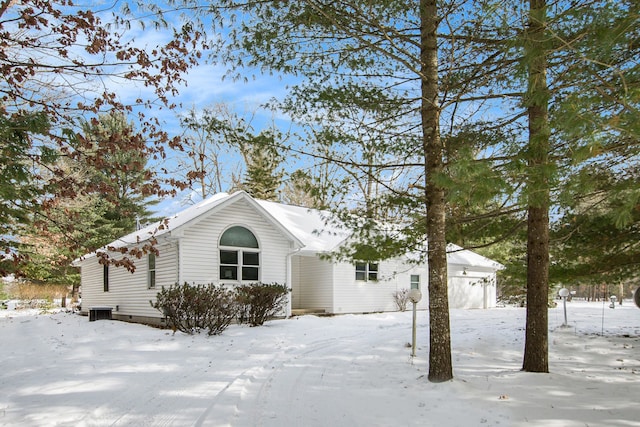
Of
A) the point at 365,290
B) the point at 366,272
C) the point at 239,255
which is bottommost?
the point at 365,290

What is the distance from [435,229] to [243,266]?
9.56 meters

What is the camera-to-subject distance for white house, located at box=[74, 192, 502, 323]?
13727mm

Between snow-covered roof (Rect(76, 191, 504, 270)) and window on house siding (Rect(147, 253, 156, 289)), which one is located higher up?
snow-covered roof (Rect(76, 191, 504, 270))

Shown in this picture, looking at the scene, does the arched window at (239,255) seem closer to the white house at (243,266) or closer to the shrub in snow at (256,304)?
the white house at (243,266)

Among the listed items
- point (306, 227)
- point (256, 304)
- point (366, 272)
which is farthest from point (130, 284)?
point (366, 272)

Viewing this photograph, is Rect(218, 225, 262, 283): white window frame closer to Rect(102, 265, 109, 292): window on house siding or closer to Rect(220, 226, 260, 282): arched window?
Rect(220, 226, 260, 282): arched window

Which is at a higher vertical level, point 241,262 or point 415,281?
point 241,262

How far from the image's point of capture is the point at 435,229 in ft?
20.4

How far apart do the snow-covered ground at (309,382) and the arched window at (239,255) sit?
3754mm

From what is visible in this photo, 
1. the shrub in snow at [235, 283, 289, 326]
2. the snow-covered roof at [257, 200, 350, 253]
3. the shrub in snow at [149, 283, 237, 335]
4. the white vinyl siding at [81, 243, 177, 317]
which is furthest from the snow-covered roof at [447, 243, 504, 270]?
the shrub in snow at [149, 283, 237, 335]

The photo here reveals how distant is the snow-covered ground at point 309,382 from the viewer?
488cm

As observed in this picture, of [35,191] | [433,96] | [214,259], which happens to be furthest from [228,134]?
[214,259]

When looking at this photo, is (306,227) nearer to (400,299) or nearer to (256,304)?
(400,299)

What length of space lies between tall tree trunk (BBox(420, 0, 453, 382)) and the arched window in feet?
30.4
